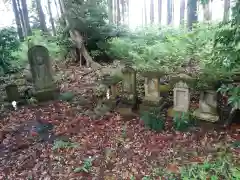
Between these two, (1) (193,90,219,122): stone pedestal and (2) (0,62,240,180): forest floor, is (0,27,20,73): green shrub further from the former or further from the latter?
(1) (193,90,219,122): stone pedestal

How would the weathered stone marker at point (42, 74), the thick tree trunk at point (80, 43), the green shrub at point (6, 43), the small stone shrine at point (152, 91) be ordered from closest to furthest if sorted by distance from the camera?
1. the small stone shrine at point (152, 91)
2. the green shrub at point (6, 43)
3. the weathered stone marker at point (42, 74)
4. the thick tree trunk at point (80, 43)

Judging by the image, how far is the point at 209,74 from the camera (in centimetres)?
496

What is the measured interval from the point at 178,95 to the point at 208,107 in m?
0.70

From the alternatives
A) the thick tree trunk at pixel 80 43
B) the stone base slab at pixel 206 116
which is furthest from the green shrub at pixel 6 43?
the stone base slab at pixel 206 116

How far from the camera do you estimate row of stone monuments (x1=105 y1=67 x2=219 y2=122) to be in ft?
16.3

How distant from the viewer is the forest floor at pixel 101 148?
4074 mm

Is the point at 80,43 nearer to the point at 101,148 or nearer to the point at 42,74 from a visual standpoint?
the point at 42,74

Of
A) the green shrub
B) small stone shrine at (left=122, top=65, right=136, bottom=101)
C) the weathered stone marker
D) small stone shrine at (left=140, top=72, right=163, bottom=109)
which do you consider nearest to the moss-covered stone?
the weathered stone marker

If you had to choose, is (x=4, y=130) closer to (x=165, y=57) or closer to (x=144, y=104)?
(x=144, y=104)

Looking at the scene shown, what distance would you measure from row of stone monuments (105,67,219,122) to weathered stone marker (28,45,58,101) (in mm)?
2686

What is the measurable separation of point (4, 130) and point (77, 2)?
6616mm

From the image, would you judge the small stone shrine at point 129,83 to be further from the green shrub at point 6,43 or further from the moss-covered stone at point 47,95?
the green shrub at point 6,43

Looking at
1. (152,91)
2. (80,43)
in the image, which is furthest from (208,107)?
(80,43)

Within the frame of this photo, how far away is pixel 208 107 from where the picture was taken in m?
5.01
